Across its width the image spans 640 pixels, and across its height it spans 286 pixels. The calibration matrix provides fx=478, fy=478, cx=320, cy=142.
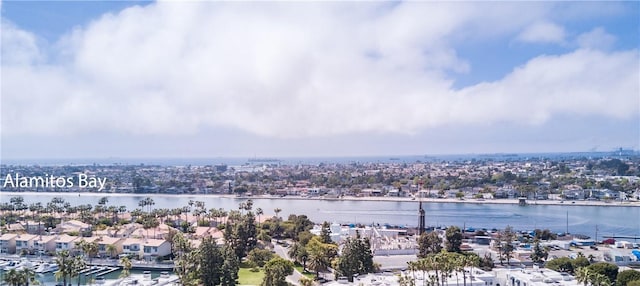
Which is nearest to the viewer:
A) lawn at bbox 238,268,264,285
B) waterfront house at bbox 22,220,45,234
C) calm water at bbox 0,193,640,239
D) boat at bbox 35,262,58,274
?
lawn at bbox 238,268,264,285


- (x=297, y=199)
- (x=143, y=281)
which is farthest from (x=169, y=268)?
(x=297, y=199)

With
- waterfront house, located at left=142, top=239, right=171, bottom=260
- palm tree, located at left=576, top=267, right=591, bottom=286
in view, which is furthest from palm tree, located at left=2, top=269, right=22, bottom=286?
palm tree, located at left=576, top=267, right=591, bottom=286

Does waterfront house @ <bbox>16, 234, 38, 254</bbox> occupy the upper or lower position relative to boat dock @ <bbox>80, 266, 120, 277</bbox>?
upper

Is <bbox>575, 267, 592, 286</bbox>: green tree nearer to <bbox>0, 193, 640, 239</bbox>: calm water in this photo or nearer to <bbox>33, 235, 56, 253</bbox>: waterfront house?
<bbox>0, 193, 640, 239</bbox>: calm water

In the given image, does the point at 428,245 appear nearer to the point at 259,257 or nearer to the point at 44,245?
the point at 259,257

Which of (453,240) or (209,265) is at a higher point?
(209,265)

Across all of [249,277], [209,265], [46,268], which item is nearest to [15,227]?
[46,268]
